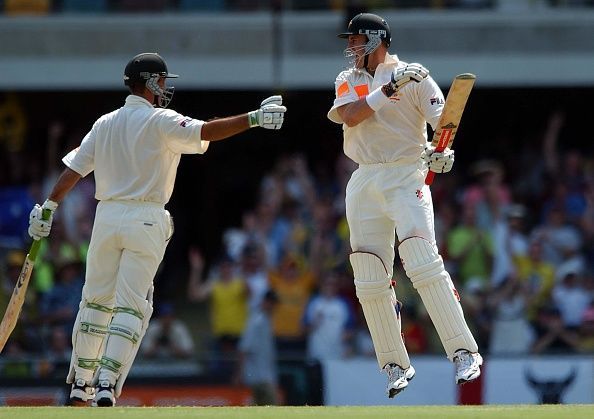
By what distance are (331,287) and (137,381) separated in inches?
76.7

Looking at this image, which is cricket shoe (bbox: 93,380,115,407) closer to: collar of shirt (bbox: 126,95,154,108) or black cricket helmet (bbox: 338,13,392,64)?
collar of shirt (bbox: 126,95,154,108)

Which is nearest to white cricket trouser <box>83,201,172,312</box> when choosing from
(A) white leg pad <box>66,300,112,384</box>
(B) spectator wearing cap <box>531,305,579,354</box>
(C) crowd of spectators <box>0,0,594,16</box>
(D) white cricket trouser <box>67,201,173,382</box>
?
(D) white cricket trouser <box>67,201,173,382</box>

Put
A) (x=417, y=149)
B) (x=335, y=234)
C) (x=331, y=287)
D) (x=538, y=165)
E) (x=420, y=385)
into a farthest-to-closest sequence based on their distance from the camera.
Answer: (x=538, y=165) → (x=335, y=234) → (x=331, y=287) → (x=420, y=385) → (x=417, y=149)

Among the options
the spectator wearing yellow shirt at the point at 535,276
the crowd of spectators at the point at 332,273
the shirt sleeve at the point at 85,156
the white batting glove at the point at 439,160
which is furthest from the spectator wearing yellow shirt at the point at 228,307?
the white batting glove at the point at 439,160

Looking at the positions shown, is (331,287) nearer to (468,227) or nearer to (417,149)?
(468,227)

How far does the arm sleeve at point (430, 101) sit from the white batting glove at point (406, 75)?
0.78ft

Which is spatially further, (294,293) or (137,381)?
(294,293)

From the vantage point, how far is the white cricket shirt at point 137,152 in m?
8.38

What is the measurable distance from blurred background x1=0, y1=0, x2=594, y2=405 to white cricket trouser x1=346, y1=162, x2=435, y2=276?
11.8ft

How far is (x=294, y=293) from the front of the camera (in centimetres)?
1323

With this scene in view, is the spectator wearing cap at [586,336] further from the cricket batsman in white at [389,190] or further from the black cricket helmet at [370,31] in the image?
the black cricket helmet at [370,31]

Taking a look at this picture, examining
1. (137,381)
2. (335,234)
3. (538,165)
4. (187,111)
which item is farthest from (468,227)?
(187,111)

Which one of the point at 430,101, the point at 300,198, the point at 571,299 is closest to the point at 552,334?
the point at 571,299

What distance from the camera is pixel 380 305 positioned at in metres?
8.38
